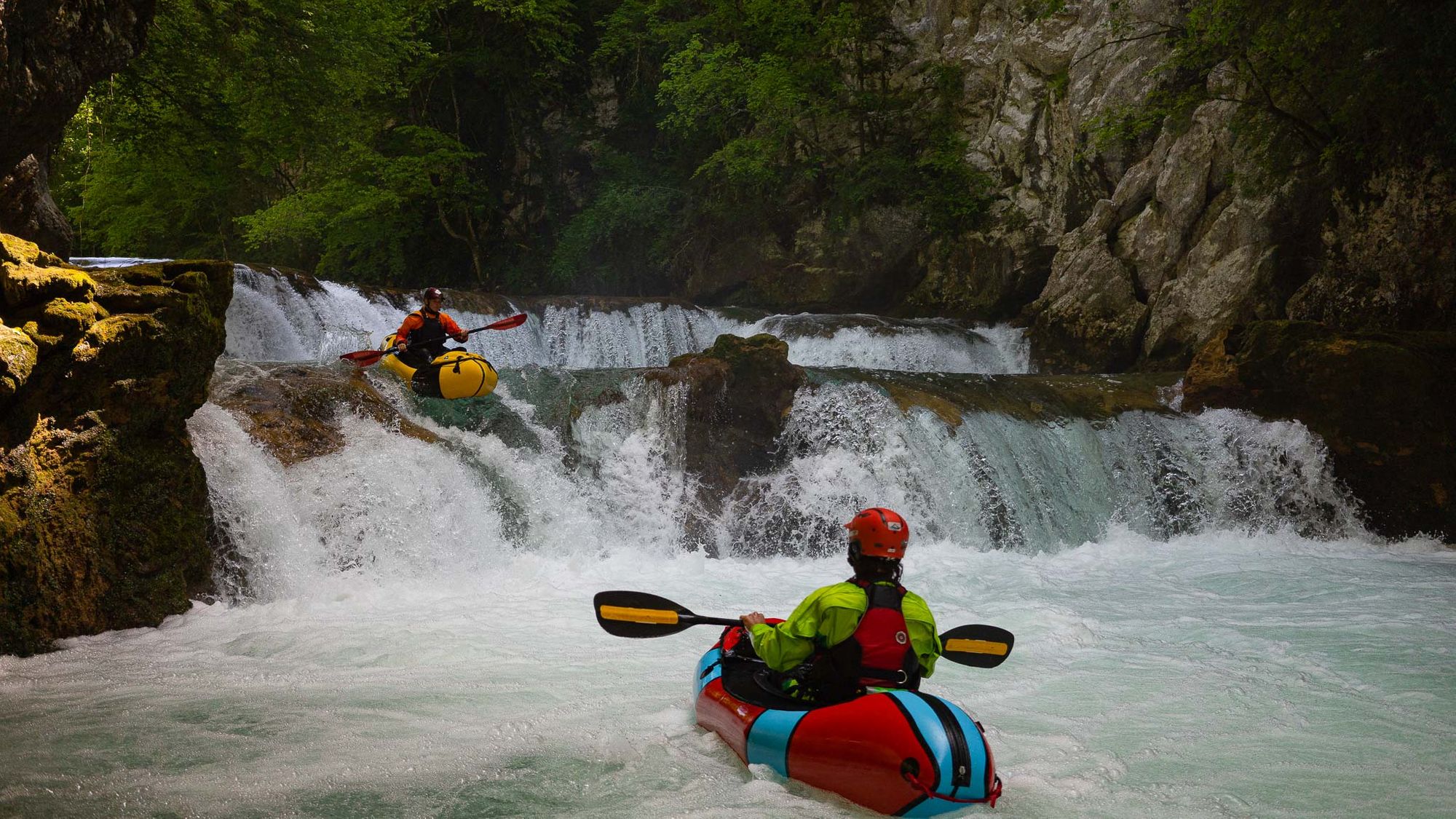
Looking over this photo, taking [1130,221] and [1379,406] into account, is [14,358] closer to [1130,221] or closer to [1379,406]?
[1379,406]

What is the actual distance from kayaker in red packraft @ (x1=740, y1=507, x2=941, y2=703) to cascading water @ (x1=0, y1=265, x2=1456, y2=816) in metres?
0.38

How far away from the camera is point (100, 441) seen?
4.62 m

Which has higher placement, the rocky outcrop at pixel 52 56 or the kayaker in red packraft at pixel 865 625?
the rocky outcrop at pixel 52 56

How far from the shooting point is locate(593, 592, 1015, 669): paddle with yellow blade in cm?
322

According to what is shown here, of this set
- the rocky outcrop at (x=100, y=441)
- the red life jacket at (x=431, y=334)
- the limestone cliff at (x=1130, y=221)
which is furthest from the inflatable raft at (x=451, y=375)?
the limestone cliff at (x=1130, y=221)

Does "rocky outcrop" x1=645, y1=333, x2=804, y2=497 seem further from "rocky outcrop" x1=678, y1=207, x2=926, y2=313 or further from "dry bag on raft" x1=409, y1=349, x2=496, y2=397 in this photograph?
"rocky outcrop" x1=678, y1=207, x2=926, y2=313

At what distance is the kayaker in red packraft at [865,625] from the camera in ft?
8.86

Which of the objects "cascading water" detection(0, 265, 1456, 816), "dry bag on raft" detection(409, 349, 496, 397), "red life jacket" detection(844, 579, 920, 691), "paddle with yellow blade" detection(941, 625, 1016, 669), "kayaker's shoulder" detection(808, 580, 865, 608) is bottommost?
"cascading water" detection(0, 265, 1456, 816)

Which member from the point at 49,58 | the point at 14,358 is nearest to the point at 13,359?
the point at 14,358

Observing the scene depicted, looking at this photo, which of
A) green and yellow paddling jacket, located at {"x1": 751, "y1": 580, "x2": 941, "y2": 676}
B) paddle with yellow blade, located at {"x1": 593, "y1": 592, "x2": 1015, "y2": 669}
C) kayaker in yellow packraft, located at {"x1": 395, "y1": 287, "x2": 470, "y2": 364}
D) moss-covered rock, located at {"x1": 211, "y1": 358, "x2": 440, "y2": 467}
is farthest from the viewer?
kayaker in yellow packraft, located at {"x1": 395, "y1": 287, "x2": 470, "y2": 364}

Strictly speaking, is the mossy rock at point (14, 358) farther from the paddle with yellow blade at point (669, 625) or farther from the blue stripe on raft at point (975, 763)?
the blue stripe on raft at point (975, 763)

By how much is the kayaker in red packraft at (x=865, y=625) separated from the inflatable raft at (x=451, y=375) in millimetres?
4712

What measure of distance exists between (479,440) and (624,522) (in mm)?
1388

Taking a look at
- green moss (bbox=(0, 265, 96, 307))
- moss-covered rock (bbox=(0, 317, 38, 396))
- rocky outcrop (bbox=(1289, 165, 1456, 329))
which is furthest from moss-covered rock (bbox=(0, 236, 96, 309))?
rocky outcrop (bbox=(1289, 165, 1456, 329))
